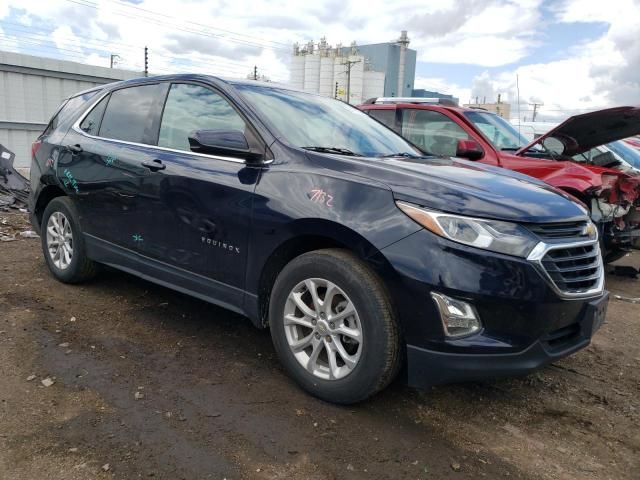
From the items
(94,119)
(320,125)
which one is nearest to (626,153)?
(320,125)

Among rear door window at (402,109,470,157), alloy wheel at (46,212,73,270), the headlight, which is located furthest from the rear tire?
rear door window at (402,109,470,157)

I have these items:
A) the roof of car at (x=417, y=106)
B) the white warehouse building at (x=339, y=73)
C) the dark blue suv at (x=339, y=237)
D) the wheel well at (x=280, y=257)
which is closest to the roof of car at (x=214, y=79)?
the dark blue suv at (x=339, y=237)

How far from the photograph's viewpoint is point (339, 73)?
203 ft

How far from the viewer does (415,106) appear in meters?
6.93

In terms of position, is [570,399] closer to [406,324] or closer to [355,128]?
[406,324]

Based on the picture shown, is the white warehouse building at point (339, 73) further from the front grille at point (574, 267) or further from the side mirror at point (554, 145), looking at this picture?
the front grille at point (574, 267)

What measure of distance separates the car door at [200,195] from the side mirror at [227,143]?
9 centimetres

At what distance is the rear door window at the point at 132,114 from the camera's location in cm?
398

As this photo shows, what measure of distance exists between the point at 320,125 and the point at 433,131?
138 inches

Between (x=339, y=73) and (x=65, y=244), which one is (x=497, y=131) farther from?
(x=339, y=73)

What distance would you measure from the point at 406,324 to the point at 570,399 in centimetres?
133

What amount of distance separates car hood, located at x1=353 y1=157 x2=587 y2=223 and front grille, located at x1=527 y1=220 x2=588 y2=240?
0.10 ft

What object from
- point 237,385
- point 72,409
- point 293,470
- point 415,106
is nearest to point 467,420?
point 293,470

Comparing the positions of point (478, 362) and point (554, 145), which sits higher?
→ point (554, 145)
